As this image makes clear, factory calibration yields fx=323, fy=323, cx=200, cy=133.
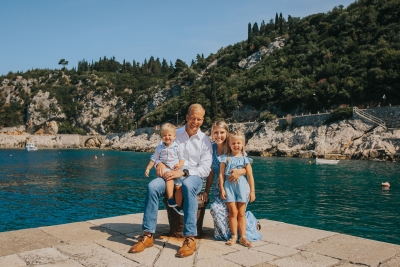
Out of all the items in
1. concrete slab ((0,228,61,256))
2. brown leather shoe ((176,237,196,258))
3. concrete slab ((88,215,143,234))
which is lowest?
concrete slab ((88,215,143,234))

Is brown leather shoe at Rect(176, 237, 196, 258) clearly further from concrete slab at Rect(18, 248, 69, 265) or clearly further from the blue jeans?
concrete slab at Rect(18, 248, 69, 265)

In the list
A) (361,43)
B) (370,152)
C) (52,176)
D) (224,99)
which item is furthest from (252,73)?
(52,176)

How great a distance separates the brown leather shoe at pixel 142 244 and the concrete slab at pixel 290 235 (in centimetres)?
178

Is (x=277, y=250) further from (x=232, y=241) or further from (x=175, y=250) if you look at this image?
(x=175, y=250)

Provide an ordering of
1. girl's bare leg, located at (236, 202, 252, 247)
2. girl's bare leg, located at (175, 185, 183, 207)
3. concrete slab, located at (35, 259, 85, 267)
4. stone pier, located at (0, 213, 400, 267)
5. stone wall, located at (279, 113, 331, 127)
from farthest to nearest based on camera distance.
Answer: stone wall, located at (279, 113, 331, 127) → girl's bare leg, located at (175, 185, 183, 207) → girl's bare leg, located at (236, 202, 252, 247) → stone pier, located at (0, 213, 400, 267) → concrete slab, located at (35, 259, 85, 267)

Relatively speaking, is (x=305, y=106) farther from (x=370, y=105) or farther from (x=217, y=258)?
(x=217, y=258)

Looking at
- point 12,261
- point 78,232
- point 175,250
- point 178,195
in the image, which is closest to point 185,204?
point 178,195

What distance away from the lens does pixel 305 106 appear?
5444 centimetres

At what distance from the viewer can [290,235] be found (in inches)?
208

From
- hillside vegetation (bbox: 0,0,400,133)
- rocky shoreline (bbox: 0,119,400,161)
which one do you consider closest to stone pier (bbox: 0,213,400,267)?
rocky shoreline (bbox: 0,119,400,161)

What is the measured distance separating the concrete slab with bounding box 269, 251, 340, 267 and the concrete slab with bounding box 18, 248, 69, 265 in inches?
107

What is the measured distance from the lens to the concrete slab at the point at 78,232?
16.5 ft

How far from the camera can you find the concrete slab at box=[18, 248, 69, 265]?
3.97 m

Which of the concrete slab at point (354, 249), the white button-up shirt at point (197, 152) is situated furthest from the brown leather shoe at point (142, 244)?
the concrete slab at point (354, 249)
